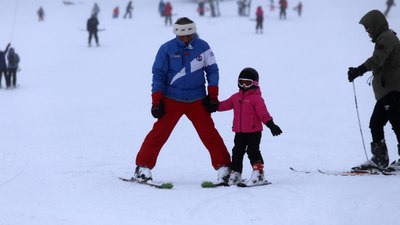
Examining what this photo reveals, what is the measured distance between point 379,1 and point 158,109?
1553 inches

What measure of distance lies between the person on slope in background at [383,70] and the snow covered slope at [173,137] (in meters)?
0.71

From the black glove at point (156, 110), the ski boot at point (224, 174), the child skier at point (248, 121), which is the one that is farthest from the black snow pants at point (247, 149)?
the black glove at point (156, 110)

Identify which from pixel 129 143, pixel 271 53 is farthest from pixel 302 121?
pixel 271 53

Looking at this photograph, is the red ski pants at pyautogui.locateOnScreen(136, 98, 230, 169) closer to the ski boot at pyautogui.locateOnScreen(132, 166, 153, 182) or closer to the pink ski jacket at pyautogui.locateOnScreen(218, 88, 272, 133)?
the ski boot at pyautogui.locateOnScreen(132, 166, 153, 182)

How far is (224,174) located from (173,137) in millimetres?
4351

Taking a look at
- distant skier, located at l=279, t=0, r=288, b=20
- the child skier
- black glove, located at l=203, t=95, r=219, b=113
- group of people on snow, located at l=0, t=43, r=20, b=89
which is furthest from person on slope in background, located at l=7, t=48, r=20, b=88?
distant skier, located at l=279, t=0, r=288, b=20

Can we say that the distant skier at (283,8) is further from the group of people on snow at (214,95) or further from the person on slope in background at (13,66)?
the group of people on snow at (214,95)

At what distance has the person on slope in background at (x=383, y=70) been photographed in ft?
19.7

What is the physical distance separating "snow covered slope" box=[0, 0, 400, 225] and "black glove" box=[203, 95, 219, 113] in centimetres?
78

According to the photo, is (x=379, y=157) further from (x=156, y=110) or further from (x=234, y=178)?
(x=156, y=110)

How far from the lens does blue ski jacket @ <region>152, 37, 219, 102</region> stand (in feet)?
19.9

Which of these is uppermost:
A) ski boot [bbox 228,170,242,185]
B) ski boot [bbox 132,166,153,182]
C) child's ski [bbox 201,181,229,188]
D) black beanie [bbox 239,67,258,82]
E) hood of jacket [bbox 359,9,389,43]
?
hood of jacket [bbox 359,9,389,43]

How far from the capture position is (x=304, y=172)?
6.69 meters

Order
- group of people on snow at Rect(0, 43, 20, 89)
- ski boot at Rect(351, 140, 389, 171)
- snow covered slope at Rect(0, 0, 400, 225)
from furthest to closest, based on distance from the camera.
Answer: group of people on snow at Rect(0, 43, 20, 89) → ski boot at Rect(351, 140, 389, 171) → snow covered slope at Rect(0, 0, 400, 225)
